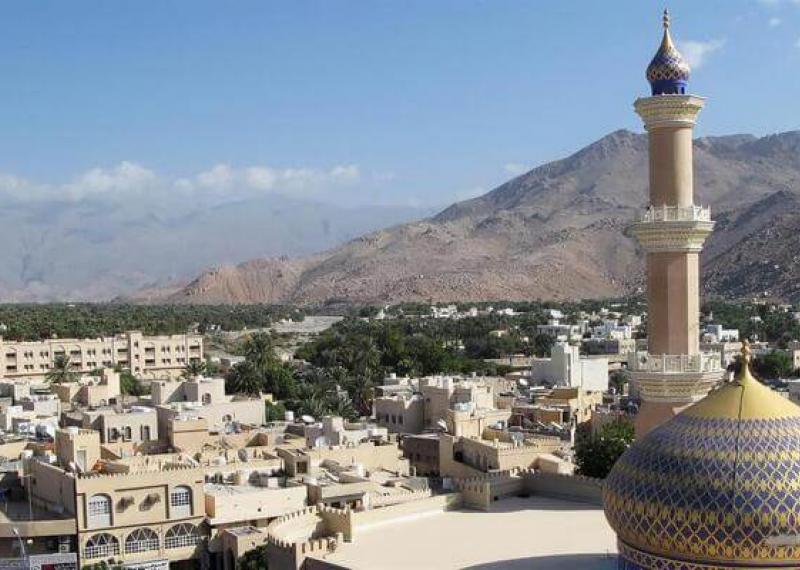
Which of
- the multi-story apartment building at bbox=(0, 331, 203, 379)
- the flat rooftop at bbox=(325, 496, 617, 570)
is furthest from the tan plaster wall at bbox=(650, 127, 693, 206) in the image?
the multi-story apartment building at bbox=(0, 331, 203, 379)

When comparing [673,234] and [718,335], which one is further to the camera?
[718,335]

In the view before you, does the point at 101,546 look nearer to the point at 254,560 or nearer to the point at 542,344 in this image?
the point at 254,560

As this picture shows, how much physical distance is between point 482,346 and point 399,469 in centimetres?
3990

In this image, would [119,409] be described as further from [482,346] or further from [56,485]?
[482,346]

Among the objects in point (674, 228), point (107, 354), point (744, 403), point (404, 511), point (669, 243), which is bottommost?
point (404, 511)

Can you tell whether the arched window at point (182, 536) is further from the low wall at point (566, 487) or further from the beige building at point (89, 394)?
the beige building at point (89, 394)

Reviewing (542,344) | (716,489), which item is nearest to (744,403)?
(716,489)

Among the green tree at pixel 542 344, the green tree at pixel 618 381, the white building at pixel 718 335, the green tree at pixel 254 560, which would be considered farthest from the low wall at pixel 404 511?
the green tree at pixel 542 344

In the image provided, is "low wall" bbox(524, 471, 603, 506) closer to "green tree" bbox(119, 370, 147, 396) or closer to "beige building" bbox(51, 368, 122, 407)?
"beige building" bbox(51, 368, 122, 407)

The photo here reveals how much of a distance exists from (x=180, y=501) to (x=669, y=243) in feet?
32.6

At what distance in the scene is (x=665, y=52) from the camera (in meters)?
17.0

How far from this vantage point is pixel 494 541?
16.4 metres

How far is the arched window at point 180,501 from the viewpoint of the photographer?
20.3 metres

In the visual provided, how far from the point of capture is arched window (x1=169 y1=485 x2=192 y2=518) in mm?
20297
